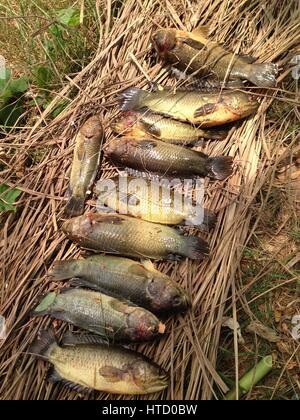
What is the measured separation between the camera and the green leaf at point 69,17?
148 inches

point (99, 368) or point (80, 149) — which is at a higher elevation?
point (80, 149)

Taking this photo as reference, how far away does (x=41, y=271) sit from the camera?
9.89 feet

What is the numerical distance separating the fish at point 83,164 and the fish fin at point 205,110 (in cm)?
Answer: 68

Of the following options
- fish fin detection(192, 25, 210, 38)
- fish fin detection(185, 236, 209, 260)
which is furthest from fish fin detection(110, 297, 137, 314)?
fish fin detection(192, 25, 210, 38)

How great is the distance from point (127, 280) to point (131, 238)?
0.87 feet

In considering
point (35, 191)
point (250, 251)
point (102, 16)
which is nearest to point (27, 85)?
point (102, 16)

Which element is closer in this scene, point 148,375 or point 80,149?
point 148,375

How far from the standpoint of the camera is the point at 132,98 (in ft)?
10.8

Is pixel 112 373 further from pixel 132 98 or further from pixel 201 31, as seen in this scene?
pixel 201 31

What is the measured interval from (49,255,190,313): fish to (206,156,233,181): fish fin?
28.9 inches

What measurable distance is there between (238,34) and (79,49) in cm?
135

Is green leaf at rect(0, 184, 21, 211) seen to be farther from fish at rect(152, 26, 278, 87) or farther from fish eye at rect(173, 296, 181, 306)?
fish at rect(152, 26, 278, 87)

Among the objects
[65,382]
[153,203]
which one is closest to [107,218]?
[153,203]

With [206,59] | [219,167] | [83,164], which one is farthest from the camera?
[206,59]
